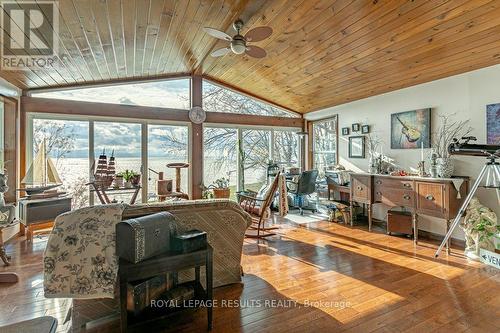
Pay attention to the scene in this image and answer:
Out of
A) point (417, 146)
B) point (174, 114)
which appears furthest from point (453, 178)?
point (174, 114)

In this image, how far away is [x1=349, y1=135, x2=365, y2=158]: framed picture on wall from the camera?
5.28 metres

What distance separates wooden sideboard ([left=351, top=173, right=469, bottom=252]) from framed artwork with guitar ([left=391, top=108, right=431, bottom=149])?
2.40ft

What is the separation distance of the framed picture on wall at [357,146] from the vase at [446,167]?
164 centimetres

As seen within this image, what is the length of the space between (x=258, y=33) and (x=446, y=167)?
3098 mm

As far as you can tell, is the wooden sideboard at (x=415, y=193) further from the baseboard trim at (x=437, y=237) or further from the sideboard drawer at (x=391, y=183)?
the baseboard trim at (x=437, y=237)

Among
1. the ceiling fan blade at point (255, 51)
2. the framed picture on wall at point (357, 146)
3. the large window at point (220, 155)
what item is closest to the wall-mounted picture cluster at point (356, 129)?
the framed picture on wall at point (357, 146)

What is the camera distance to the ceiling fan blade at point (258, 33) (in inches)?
107

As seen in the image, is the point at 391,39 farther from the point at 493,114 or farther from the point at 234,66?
the point at 234,66

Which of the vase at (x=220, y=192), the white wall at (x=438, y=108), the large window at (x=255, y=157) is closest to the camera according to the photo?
the white wall at (x=438, y=108)

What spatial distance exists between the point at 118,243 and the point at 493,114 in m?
4.51

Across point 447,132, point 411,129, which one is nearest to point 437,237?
point 447,132

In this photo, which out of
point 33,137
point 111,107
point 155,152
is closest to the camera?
point 33,137

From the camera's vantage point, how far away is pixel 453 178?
3570 mm

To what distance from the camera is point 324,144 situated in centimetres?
648
